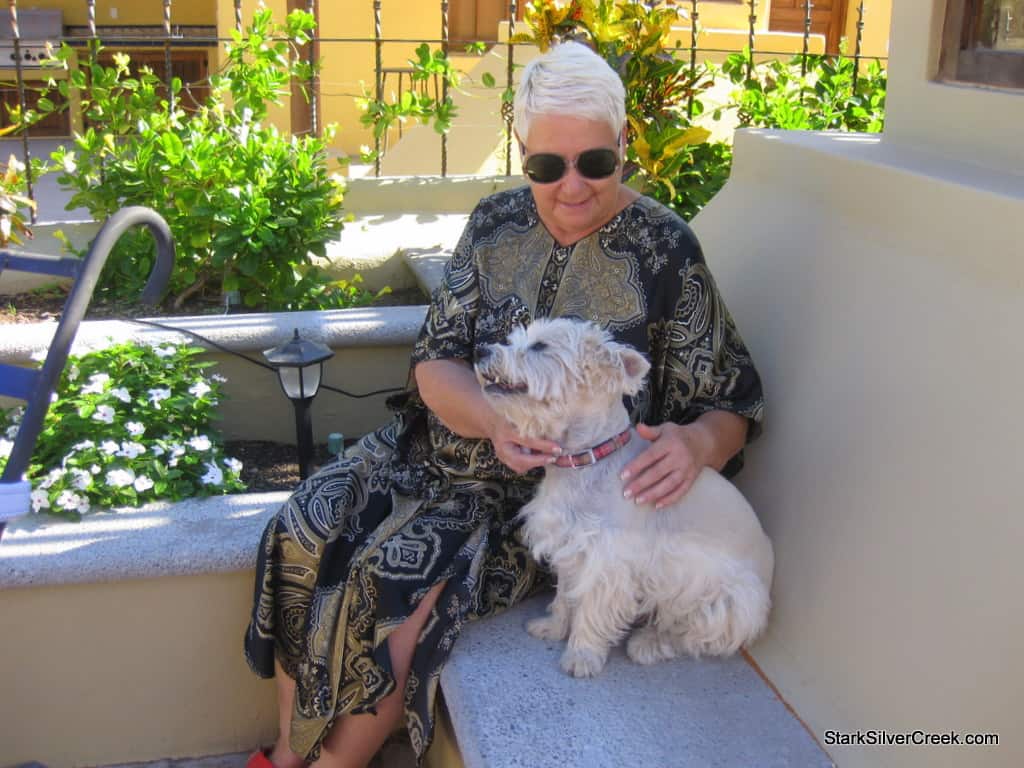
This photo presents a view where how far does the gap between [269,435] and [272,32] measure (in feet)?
6.58

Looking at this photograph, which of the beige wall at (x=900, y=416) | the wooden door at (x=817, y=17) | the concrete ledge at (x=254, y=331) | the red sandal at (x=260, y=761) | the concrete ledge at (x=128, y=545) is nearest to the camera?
the beige wall at (x=900, y=416)

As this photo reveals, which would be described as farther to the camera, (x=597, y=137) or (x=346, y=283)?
(x=346, y=283)

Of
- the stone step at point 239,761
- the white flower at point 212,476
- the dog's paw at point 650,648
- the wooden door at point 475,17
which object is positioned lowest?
the stone step at point 239,761

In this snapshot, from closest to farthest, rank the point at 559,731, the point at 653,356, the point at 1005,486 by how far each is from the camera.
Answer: the point at 1005,486
the point at 559,731
the point at 653,356

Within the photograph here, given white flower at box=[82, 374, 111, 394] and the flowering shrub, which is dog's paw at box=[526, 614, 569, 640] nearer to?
the flowering shrub

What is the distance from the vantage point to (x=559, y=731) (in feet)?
7.11

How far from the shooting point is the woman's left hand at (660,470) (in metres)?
2.29

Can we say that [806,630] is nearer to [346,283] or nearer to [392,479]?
[392,479]

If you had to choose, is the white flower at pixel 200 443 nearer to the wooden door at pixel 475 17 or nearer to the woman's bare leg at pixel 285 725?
the woman's bare leg at pixel 285 725

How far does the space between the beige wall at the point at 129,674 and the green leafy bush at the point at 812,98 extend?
11.1ft

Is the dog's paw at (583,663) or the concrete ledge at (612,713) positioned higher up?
the dog's paw at (583,663)

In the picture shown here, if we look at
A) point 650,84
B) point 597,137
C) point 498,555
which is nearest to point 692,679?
point 498,555

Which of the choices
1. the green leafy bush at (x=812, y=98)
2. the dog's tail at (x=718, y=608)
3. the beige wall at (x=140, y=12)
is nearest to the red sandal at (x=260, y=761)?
the dog's tail at (x=718, y=608)

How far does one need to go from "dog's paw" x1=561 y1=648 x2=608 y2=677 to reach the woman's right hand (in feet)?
1.41
